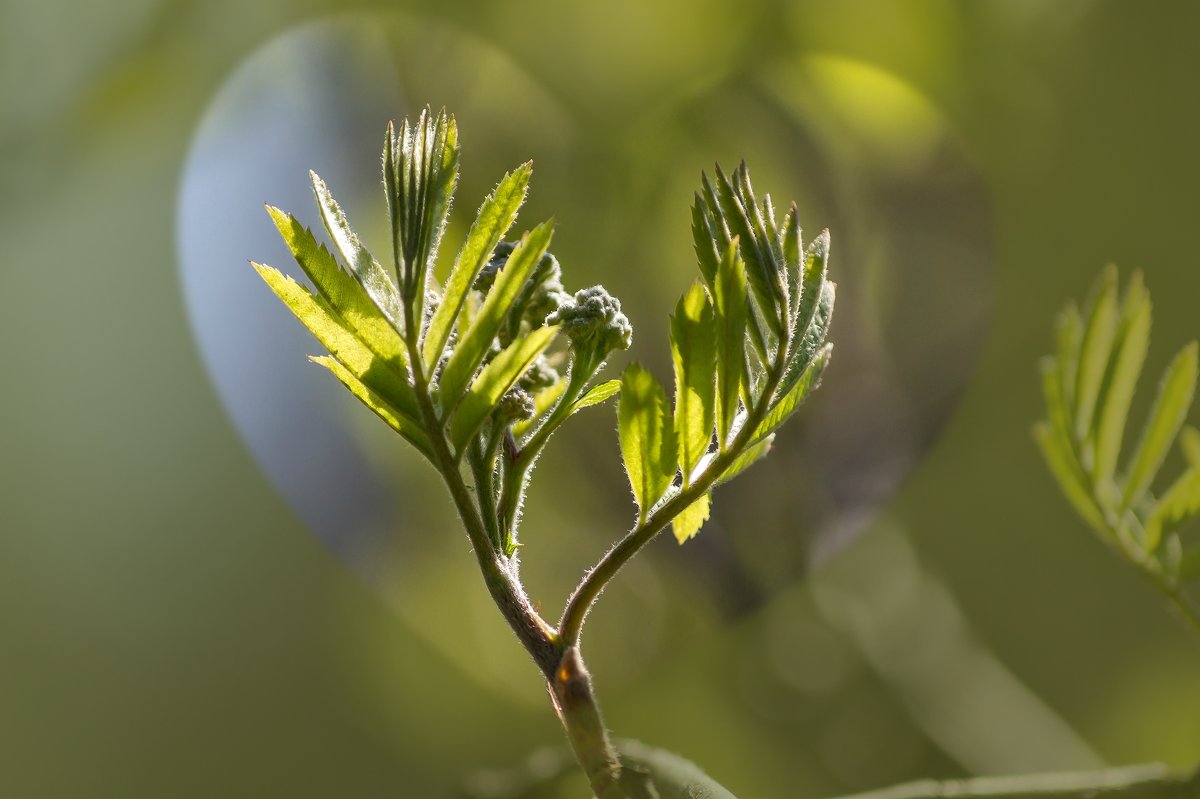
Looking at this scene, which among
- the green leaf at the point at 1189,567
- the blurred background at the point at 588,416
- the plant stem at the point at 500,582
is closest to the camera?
the plant stem at the point at 500,582

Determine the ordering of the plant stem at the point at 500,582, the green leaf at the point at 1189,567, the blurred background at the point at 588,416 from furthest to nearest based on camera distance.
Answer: the blurred background at the point at 588,416
the green leaf at the point at 1189,567
the plant stem at the point at 500,582

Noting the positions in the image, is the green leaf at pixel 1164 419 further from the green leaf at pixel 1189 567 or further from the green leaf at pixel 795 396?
the green leaf at pixel 795 396

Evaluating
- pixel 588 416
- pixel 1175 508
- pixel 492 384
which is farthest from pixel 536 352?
pixel 588 416

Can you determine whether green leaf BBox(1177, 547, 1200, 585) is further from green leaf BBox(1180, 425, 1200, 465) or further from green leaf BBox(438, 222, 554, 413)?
green leaf BBox(438, 222, 554, 413)

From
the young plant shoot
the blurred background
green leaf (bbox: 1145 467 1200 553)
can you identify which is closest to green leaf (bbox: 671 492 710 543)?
the young plant shoot

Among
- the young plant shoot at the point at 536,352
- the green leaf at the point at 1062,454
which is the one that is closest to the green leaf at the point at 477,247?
the young plant shoot at the point at 536,352

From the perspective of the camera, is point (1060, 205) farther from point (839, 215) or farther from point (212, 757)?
point (212, 757)
